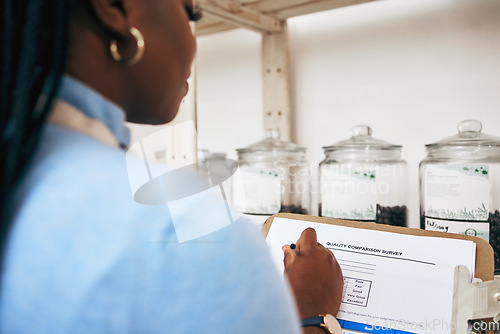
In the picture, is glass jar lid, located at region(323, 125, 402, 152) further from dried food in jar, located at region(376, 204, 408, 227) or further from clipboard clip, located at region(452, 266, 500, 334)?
clipboard clip, located at region(452, 266, 500, 334)

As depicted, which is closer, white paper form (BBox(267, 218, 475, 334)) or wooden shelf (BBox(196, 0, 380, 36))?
white paper form (BBox(267, 218, 475, 334))

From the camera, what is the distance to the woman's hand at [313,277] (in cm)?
53

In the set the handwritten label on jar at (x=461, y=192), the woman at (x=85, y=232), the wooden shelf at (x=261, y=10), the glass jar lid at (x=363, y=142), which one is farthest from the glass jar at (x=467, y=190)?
the woman at (x=85, y=232)

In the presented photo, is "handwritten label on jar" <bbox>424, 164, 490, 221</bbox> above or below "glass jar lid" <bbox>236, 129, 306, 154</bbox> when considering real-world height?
below

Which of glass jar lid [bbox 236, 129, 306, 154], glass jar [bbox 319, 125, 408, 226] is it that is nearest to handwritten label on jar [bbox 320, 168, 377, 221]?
glass jar [bbox 319, 125, 408, 226]

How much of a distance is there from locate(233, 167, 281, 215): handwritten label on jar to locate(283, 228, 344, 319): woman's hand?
38 centimetres

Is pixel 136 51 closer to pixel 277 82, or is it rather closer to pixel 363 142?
pixel 363 142

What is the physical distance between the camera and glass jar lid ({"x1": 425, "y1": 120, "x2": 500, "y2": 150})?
0.82 m

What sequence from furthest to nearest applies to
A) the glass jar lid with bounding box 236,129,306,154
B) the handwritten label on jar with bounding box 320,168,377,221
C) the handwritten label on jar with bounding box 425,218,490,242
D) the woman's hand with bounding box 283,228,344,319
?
1. the glass jar lid with bounding box 236,129,306,154
2. the handwritten label on jar with bounding box 320,168,377,221
3. the handwritten label on jar with bounding box 425,218,490,242
4. the woman's hand with bounding box 283,228,344,319

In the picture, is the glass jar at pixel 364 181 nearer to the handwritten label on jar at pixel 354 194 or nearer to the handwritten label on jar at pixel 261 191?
the handwritten label on jar at pixel 354 194

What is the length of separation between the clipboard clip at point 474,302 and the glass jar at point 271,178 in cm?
49

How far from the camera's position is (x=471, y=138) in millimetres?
836

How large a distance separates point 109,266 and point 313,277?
36cm

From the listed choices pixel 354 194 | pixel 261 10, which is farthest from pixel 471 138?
pixel 261 10
